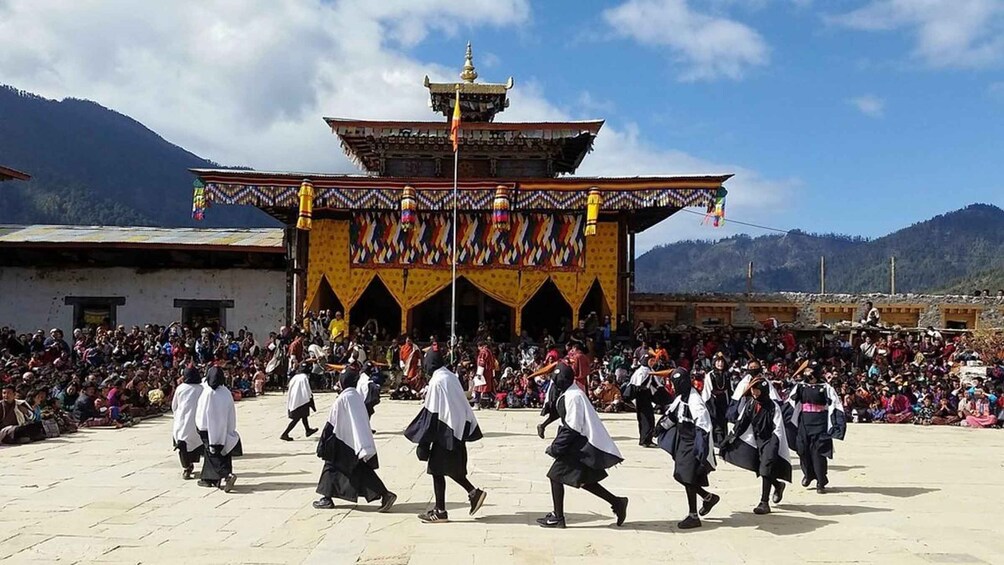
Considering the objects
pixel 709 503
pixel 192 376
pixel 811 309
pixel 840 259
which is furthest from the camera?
pixel 840 259

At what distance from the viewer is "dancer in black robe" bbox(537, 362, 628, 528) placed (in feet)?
24.3

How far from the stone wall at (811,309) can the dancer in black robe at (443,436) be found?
759 inches

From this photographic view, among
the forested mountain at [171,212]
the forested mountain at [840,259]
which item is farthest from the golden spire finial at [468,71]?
the forested mountain at [840,259]

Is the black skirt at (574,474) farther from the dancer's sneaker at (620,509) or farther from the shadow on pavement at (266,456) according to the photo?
the shadow on pavement at (266,456)

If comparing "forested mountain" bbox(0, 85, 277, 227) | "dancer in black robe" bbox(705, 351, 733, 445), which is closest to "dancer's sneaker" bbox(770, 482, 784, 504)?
"dancer in black robe" bbox(705, 351, 733, 445)

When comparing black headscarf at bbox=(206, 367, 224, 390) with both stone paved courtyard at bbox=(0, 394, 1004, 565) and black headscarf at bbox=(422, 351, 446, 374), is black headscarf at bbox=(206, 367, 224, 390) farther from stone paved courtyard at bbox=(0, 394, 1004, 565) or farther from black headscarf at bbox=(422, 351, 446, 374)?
black headscarf at bbox=(422, 351, 446, 374)

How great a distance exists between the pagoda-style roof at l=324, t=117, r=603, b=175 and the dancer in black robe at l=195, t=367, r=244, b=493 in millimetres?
15613

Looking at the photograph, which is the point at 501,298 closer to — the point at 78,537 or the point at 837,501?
the point at 837,501

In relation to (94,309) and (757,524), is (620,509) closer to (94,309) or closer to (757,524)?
(757,524)

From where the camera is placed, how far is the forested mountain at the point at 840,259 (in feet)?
387

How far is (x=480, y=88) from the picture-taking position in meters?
26.3

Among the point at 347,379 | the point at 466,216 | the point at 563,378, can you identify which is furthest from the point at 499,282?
the point at 563,378

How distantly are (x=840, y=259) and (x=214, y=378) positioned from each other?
463 ft

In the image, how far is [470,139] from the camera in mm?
24031
